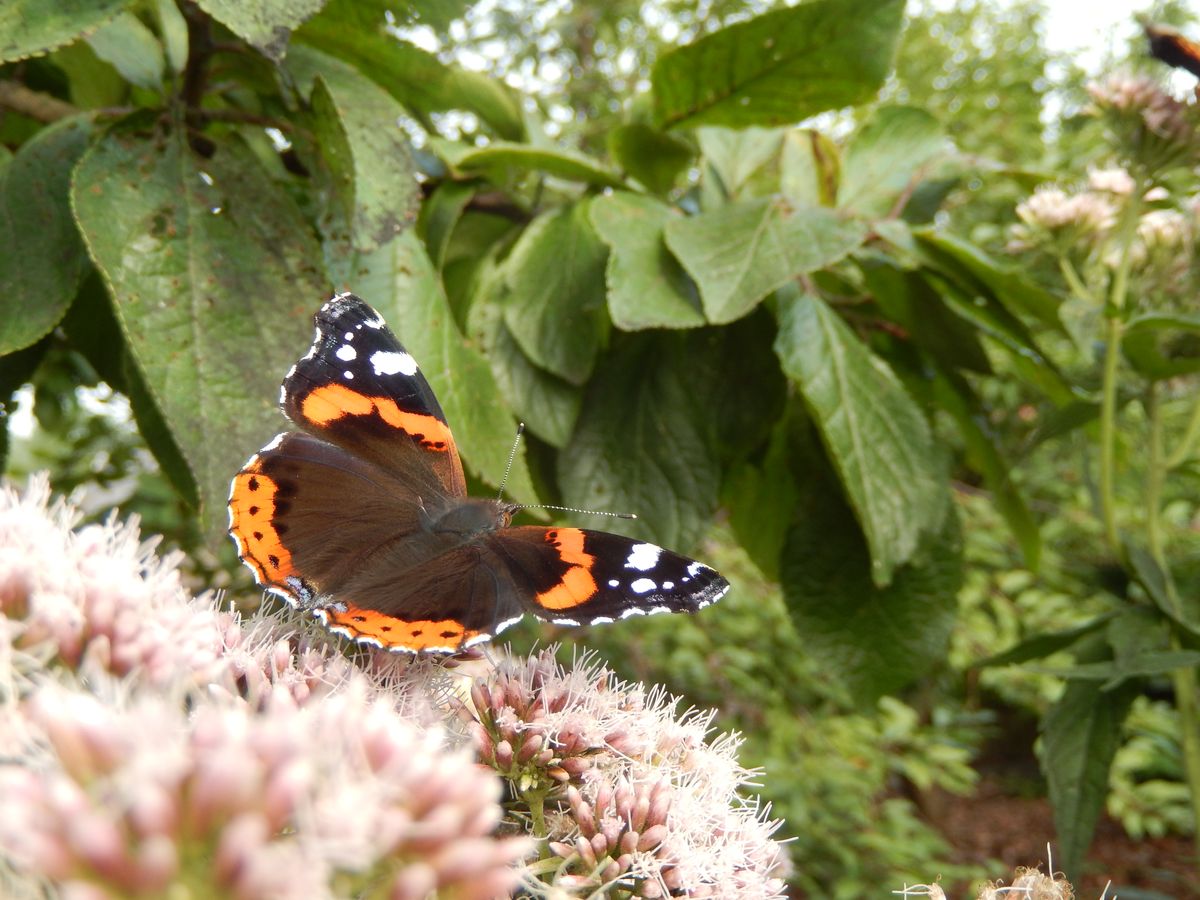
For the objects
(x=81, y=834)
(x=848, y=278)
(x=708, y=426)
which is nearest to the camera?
(x=81, y=834)

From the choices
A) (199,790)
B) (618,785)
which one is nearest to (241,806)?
(199,790)


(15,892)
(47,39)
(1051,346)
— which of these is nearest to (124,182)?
(47,39)

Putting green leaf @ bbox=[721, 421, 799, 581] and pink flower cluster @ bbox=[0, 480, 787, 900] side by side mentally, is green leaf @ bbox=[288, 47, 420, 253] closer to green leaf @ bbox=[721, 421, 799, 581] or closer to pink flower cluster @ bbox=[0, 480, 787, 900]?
pink flower cluster @ bbox=[0, 480, 787, 900]

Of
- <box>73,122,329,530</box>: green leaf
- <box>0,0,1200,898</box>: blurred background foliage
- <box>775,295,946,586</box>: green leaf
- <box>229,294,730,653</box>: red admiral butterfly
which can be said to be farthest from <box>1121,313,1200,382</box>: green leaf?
<box>73,122,329,530</box>: green leaf

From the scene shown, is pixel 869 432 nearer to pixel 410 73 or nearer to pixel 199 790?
pixel 410 73

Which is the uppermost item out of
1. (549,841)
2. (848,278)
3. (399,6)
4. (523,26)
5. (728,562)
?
(523,26)

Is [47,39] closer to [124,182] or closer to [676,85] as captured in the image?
[124,182]
